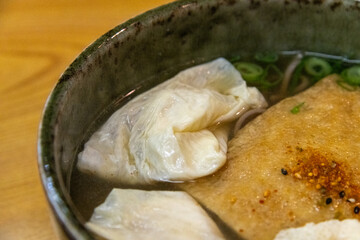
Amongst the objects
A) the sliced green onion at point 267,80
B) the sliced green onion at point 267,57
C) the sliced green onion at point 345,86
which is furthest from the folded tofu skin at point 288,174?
the sliced green onion at point 267,57

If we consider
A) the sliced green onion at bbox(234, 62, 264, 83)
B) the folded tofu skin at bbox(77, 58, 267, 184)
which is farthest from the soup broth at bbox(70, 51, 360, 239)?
the folded tofu skin at bbox(77, 58, 267, 184)

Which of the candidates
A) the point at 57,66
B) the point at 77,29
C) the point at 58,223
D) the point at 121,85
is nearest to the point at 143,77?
the point at 121,85

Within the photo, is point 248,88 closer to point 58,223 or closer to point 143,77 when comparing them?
point 143,77

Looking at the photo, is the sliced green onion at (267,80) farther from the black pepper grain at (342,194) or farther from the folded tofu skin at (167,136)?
the black pepper grain at (342,194)

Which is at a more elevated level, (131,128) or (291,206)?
(131,128)

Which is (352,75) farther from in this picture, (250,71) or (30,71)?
(30,71)
